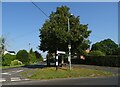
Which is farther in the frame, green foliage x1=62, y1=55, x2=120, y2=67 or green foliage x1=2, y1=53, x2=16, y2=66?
green foliage x1=2, y1=53, x2=16, y2=66

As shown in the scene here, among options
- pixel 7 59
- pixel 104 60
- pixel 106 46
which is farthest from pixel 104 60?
pixel 106 46

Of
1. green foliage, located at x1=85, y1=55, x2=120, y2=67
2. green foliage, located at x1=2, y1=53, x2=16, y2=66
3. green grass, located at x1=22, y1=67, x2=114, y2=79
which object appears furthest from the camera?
green foliage, located at x1=2, y1=53, x2=16, y2=66

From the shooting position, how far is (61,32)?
37969 mm

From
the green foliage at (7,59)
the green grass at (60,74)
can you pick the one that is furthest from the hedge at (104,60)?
the green grass at (60,74)

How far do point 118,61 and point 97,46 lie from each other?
255 feet

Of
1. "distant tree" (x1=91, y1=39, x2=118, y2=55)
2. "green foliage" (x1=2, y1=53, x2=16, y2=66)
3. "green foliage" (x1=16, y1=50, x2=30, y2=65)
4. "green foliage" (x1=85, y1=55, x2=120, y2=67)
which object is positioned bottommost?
"green foliage" (x1=85, y1=55, x2=120, y2=67)

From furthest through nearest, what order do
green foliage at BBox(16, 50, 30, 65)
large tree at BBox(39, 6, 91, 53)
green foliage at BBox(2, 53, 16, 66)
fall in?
1. green foliage at BBox(16, 50, 30, 65)
2. green foliage at BBox(2, 53, 16, 66)
3. large tree at BBox(39, 6, 91, 53)

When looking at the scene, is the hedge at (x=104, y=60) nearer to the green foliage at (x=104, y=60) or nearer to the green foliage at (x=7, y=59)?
the green foliage at (x=104, y=60)

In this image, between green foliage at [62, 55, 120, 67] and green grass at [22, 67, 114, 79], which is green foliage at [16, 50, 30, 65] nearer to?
Result: green foliage at [62, 55, 120, 67]

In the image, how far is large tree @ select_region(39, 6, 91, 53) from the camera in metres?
38.3

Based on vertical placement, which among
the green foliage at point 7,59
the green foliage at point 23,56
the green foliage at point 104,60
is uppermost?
the green foliage at point 23,56

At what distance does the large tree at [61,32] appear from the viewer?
38.3 meters

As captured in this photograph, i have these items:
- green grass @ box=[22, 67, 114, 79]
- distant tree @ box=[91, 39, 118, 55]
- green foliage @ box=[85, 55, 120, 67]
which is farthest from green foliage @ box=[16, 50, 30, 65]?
distant tree @ box=[91, 39, 118, 55]

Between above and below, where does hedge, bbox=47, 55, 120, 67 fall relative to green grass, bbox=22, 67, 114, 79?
above
